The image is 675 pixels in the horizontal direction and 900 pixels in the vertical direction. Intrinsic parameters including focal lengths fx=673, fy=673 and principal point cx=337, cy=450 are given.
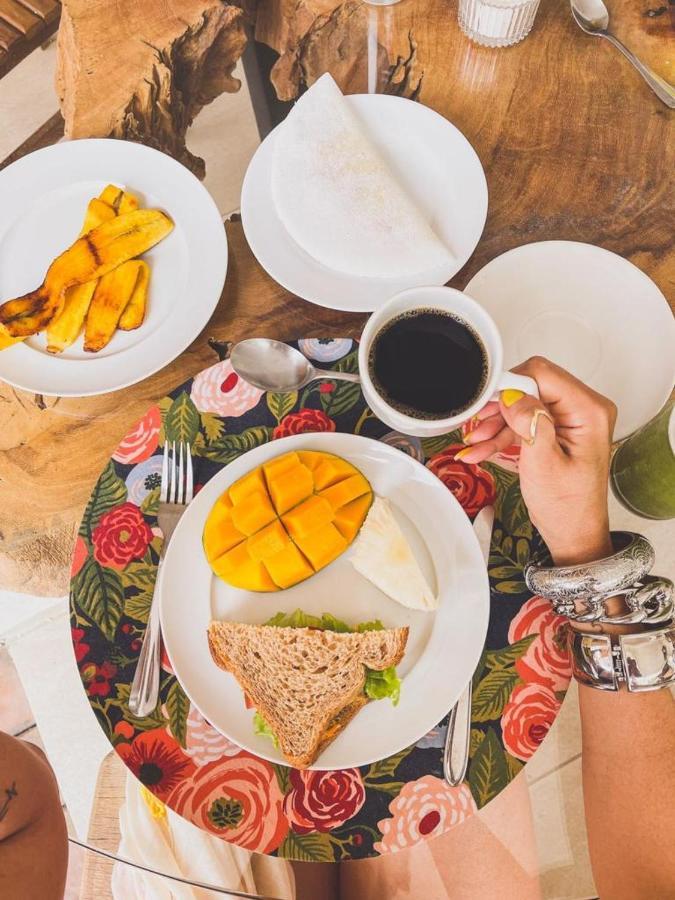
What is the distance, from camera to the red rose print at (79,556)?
76cm

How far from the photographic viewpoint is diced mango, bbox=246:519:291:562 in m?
0.72

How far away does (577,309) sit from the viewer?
796mm

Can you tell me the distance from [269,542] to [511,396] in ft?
0.97

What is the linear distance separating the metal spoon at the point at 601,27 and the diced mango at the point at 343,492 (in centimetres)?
66

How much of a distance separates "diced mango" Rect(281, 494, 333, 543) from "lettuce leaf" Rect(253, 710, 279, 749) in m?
0.19

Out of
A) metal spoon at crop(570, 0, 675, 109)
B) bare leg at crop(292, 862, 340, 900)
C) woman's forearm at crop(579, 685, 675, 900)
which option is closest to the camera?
woman's forearm at crop(579, 685, 675, 900)

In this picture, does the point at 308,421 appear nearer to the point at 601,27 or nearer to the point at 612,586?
the point at 612,586

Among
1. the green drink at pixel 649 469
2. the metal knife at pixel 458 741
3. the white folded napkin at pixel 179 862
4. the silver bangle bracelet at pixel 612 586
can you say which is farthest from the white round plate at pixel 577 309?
the white folded napkin at pixel 179 862

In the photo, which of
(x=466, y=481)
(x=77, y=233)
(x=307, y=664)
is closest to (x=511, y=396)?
(x=466, y=481)

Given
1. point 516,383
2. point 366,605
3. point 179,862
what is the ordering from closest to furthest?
1. point 516,383
2. point 366,605
3. point 179,862

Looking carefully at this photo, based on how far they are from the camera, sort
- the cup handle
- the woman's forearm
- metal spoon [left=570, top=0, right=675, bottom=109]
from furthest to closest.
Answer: metal spoon [left=570, top=0, right=675, bottom=109] → the woman's forearm → the cup handle

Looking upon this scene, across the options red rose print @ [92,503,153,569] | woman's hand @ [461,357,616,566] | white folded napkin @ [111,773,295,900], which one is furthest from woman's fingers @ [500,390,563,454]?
white folded napkin @ [111,773,295,900]

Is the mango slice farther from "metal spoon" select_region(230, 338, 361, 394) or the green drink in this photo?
the green drink

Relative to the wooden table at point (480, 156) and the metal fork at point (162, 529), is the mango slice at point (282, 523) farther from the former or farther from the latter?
the wooden table at point (480, 156)
